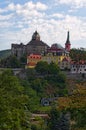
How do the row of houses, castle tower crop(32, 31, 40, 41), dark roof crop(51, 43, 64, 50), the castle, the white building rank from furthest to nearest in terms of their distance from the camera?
castle tower crop(32, 31, 40, 41) < dark roof crop(51, 43, 64, 50) < the castle < the row of houses < the white building

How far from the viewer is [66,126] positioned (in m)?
33.0

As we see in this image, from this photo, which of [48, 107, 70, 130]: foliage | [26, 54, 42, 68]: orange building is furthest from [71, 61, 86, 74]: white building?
[48, 107, 70, 130]: foliage

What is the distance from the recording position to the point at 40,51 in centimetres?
9006

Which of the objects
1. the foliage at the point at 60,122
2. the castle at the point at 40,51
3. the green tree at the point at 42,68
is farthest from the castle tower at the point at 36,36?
the foliage at the point at 60,122

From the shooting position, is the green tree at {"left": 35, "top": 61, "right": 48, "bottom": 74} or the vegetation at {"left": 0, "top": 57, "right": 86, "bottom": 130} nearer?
the vegetation at {"left": 0, "top": 57, "right": 86, "bottom": 130}

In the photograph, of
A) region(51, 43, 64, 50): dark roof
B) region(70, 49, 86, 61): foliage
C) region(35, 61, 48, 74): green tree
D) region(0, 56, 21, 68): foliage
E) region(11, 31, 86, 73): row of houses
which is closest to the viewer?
region(35, 61, 48, 74): green tree

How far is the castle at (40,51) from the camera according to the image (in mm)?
80681

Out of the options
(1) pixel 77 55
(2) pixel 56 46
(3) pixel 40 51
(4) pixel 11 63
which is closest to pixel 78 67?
(1) pixel 77 55

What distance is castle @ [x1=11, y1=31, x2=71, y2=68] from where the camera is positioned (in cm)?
8068

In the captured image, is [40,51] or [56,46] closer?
[56,46]

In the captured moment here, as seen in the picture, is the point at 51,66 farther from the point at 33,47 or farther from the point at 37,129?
the point at 37,129

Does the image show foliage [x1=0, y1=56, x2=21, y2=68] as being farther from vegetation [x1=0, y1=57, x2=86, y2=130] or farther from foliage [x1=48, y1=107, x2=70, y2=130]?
foliage [x1=48, y1=107, x2=70, y2=130]

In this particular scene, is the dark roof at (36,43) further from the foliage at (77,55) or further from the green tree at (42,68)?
the green tree at (42,68)

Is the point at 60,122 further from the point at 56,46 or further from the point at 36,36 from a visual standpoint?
the point at 36,36
